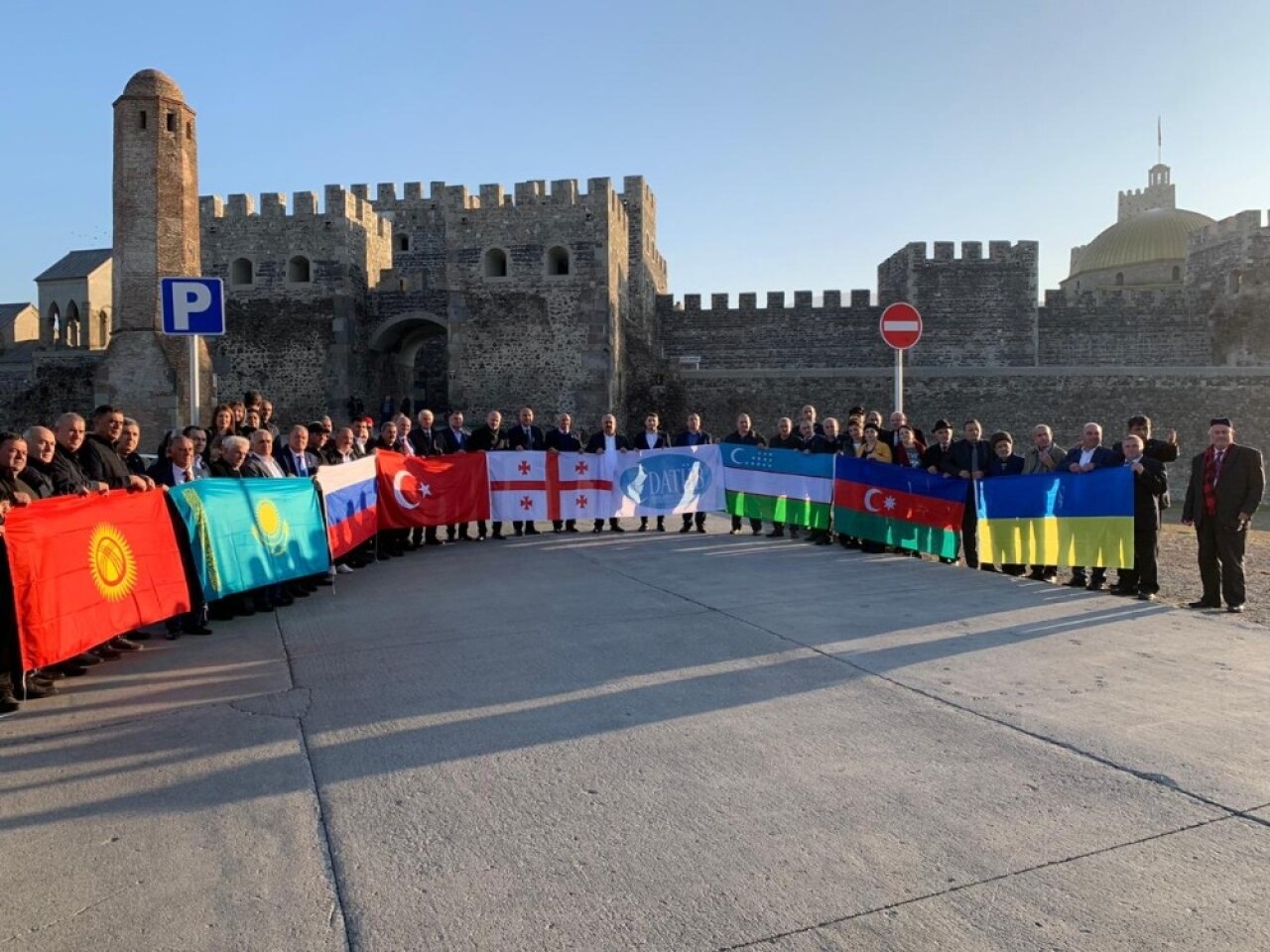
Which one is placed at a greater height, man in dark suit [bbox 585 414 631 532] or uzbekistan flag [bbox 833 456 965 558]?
man in dark suit [bbox 585 414 631 532]

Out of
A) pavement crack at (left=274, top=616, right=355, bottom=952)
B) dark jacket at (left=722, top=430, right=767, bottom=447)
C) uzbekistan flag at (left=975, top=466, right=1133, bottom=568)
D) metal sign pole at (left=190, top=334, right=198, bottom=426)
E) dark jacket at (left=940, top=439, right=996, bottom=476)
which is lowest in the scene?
pavement crack at (left=274, top=616, right=355, bottom=952)

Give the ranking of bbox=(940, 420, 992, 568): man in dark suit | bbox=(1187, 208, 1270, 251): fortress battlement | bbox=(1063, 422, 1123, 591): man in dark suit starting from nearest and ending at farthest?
1. bbox=(1063, 422, 1123, 591): man in dark suit
2. bbox=(940, 420, 992, 568): man in dark suit
3. bbox=(1187, 208, 1270, 251): fortress battlement

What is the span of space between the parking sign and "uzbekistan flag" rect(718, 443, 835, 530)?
6480 mm

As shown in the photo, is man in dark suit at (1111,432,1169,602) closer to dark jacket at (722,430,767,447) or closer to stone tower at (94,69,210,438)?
dark jacket at (722,430,767,447)

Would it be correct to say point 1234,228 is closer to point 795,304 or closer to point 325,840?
point 795,304

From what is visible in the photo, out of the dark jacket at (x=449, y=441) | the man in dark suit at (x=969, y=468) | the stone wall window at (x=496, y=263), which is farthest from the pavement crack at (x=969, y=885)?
the stone wall window at (x=496, y=263)

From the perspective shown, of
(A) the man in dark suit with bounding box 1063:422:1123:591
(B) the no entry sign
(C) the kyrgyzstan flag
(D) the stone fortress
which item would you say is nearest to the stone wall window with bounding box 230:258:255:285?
(D) the stone fortress

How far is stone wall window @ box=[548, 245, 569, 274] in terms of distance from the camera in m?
24.0

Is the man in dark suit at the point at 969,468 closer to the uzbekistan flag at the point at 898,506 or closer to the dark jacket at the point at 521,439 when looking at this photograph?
the uzbekistan flag at the point at 898,506

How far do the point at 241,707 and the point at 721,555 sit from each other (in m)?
5.86

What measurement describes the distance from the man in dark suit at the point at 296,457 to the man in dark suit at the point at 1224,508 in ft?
25.4

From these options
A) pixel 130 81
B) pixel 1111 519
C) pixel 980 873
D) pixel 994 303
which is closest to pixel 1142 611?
pixel 1111 519

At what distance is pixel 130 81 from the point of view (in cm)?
1672

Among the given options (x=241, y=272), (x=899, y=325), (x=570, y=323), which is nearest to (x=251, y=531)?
(x=899, y=325)
